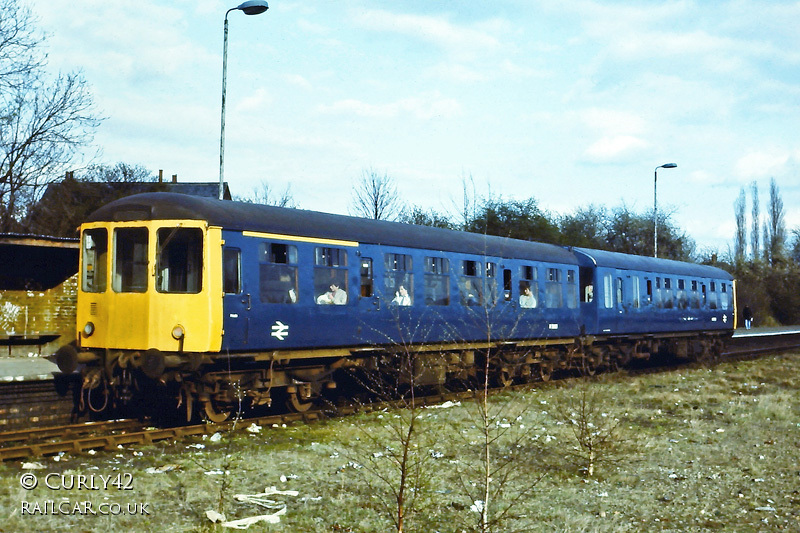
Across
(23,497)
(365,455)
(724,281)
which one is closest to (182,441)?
(365,455)

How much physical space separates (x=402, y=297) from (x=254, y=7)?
7.16 metres

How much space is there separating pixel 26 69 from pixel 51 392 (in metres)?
15.6

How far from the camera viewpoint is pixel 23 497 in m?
A: 7.54

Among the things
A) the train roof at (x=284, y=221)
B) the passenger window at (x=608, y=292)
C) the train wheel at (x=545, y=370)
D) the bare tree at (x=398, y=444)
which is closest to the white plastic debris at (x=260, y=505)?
the bare tree at (x=398, y=444)

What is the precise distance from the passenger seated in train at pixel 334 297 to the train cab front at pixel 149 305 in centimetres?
212

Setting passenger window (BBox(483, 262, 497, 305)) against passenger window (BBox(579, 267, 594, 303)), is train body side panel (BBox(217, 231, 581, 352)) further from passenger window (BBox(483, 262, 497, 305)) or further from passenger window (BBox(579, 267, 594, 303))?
passenger window (BBox(579, 267, 594, 303))

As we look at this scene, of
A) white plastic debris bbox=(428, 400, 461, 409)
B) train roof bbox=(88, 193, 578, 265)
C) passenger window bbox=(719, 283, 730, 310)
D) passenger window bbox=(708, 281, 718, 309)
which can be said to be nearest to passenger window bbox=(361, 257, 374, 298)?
train roof bbox=(88, 193, 578, 265)

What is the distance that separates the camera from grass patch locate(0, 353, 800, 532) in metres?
7.20

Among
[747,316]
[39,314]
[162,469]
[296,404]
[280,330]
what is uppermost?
[39,314]

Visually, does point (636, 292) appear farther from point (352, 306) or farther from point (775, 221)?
point (775, 221)

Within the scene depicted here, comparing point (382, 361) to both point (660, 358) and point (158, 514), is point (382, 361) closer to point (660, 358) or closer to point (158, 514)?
point (158, 514)

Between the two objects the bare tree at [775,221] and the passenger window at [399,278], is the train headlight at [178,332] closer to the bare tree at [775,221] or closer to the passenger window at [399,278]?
the passenger window at [399,278]

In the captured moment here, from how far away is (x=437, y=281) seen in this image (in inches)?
620

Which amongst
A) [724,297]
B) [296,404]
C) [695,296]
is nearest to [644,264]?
[695,296]
